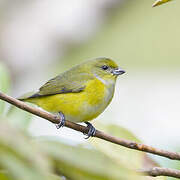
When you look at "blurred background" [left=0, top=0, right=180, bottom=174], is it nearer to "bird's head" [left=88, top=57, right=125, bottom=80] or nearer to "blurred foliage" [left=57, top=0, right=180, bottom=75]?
"blurred foliage" [left=57, top=0, right=180, bottom=75]

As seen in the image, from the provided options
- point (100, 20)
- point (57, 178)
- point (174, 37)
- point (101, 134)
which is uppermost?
point (57, 178)

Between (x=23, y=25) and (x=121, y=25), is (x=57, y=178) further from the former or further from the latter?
(x=121, y=25)

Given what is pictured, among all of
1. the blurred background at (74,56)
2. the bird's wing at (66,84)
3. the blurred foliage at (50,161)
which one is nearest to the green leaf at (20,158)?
the blurred foliage at (50,161)

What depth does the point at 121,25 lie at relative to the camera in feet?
25.3

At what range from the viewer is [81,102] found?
7.04ft

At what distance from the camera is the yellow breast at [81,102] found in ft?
6.96

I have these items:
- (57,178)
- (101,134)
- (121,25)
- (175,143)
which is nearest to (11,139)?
(57,178)

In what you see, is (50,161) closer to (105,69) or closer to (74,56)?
(105,69)

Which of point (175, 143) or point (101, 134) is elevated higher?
point (101, 134)

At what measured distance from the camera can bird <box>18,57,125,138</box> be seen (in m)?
2.13

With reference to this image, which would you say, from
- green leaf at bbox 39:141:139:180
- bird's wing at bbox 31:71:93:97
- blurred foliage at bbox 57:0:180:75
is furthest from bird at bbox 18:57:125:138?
blurred foliage at bbox 57:0:180:75

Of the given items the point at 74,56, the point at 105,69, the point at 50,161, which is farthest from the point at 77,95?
the point at 74,56

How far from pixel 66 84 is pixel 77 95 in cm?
18

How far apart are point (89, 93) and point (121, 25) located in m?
5.67
